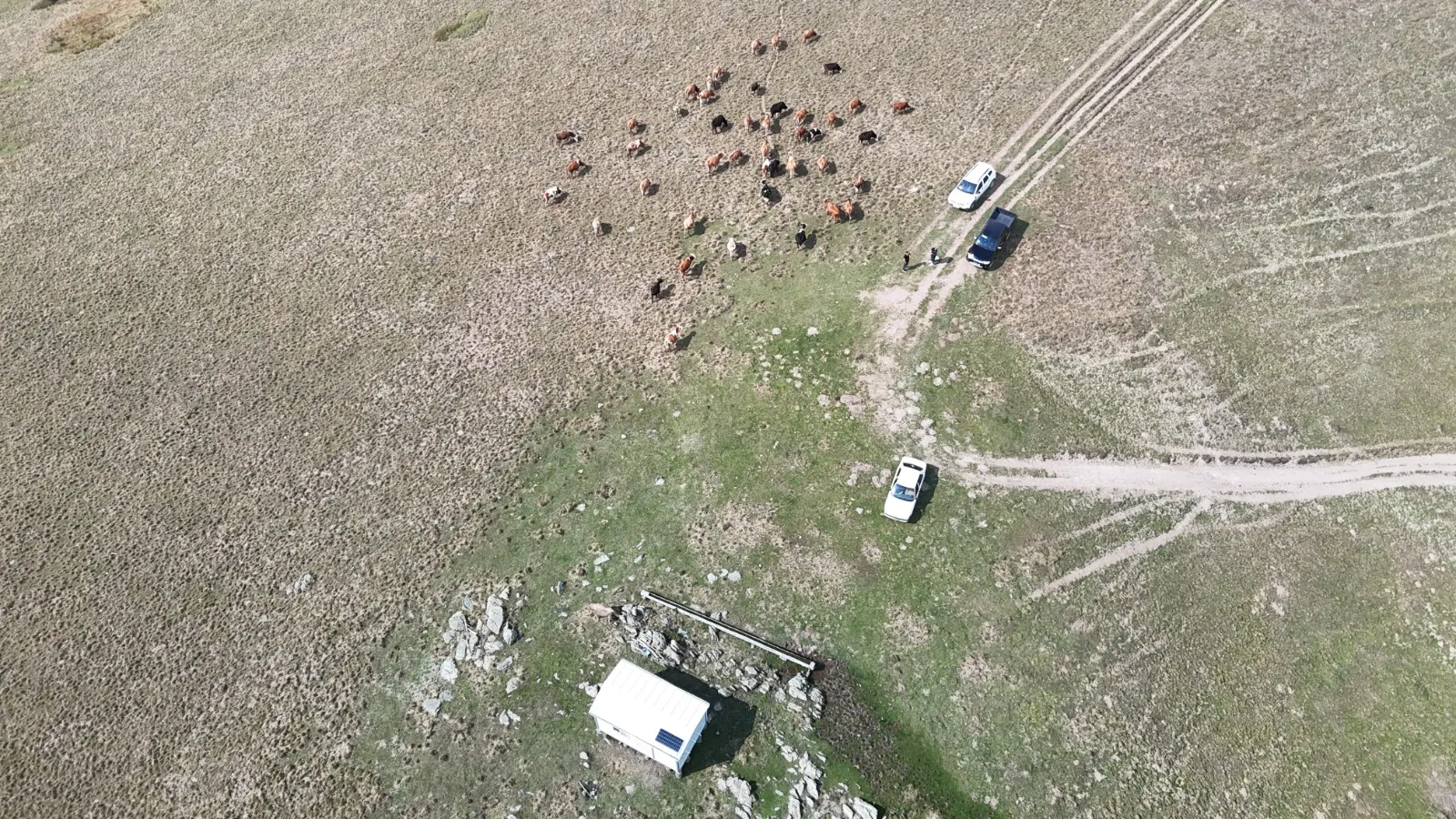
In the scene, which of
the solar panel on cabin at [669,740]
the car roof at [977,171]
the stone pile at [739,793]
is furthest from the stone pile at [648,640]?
the car roof at [977,171]

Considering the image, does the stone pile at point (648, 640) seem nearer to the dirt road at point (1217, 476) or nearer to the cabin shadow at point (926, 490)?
the cabin shadow at point (926, 490)

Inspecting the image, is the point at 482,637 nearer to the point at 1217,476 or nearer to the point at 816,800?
the point at 816,800

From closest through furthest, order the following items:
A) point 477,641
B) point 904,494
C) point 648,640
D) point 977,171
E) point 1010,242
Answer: point 648,640
point 477,641
point 904,494
point 1010,242
point 977,171

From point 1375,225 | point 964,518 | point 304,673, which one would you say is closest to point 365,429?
point 304,673

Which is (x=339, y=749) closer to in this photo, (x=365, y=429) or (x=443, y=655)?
(x=443, y=655)

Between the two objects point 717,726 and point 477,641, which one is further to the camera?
point 477,641

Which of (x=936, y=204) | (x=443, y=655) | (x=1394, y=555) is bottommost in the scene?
(x=1394, y=555)

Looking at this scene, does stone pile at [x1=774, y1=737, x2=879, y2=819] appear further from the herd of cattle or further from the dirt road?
the herd of cattle

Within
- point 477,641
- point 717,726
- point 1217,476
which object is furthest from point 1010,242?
point 477,641
